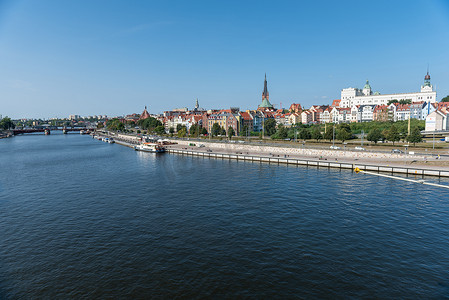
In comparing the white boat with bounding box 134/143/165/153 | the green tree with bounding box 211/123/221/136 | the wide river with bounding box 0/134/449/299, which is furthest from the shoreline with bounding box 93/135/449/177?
the green tree with bounding box 211/123/221/136

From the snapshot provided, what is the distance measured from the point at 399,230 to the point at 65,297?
3237cm

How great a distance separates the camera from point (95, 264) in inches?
939

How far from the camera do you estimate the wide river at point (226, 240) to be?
20.8 metres

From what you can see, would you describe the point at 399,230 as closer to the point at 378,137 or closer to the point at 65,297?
the point at 65,297

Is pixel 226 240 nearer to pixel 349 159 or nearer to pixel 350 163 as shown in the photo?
pixel 350 163

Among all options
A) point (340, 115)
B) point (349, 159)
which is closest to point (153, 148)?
point (349, 159)

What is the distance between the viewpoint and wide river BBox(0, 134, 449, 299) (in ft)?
68.4

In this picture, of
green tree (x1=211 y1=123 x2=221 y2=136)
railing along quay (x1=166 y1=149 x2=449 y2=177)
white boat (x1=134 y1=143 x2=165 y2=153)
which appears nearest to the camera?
railing along quay (x1=166 y1=149 x2=449 y2=177)

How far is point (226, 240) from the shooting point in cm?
2781

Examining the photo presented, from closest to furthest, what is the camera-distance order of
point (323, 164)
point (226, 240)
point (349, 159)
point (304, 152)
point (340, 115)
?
point (226, 240) → point (323, 164) → point (349, 159) → point (304, 152) → point (340, 115)

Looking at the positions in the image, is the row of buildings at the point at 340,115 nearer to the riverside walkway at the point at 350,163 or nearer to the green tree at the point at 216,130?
the green tree at the point at 216,130

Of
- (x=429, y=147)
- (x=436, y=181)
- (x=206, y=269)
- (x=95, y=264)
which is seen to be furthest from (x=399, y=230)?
(x=429, y=147)

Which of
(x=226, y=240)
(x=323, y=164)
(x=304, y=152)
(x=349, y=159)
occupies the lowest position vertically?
(x=226, y=240)

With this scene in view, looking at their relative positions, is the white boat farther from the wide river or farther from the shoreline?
the wide river
